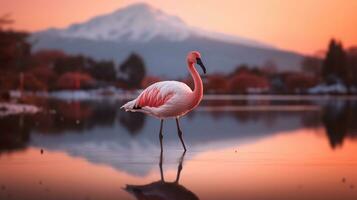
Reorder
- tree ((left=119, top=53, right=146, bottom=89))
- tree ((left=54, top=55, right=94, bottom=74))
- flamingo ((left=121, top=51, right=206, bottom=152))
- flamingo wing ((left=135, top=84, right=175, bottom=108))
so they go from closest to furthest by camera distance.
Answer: flamingo ((left=121, top=51, right=206, bottom=152)) → flamingo wing ((left=135, top=84, right=175, bottom=108)) → tree ((left=54, top=55, right=94, bottom=74)) → tree ((left=119, top=53, right=146, bottom=89))

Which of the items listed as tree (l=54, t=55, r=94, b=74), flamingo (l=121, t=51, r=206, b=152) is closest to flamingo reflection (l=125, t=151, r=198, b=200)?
flamingo (l=121, t=51, r=206, b=152)

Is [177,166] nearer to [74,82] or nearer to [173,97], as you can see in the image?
[173,97]

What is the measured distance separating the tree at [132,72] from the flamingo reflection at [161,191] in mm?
67013

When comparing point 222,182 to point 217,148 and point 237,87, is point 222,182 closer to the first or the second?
point 217,148

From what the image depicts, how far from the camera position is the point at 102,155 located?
8.68 m

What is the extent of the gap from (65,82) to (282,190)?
2399 inches

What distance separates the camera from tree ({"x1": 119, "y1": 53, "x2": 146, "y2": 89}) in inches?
2908

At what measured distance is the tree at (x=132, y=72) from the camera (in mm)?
73875

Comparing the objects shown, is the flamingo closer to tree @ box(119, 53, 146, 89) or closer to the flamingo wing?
the flamingo wing

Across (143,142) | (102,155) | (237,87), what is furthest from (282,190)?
(237,87)

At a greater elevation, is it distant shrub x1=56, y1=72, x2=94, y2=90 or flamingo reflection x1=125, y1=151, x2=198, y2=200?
distant shrub x1=56, y1=72, x2=94, y2=90

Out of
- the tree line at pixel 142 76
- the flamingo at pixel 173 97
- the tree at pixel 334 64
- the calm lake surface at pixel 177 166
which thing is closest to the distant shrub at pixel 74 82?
the tree line at pixel 142 76

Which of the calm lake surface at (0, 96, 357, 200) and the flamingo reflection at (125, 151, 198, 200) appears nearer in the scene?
the flamingo reflection at (125, 151, 198, 200)

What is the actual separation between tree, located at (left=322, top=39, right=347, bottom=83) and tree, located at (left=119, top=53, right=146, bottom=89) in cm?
2402
